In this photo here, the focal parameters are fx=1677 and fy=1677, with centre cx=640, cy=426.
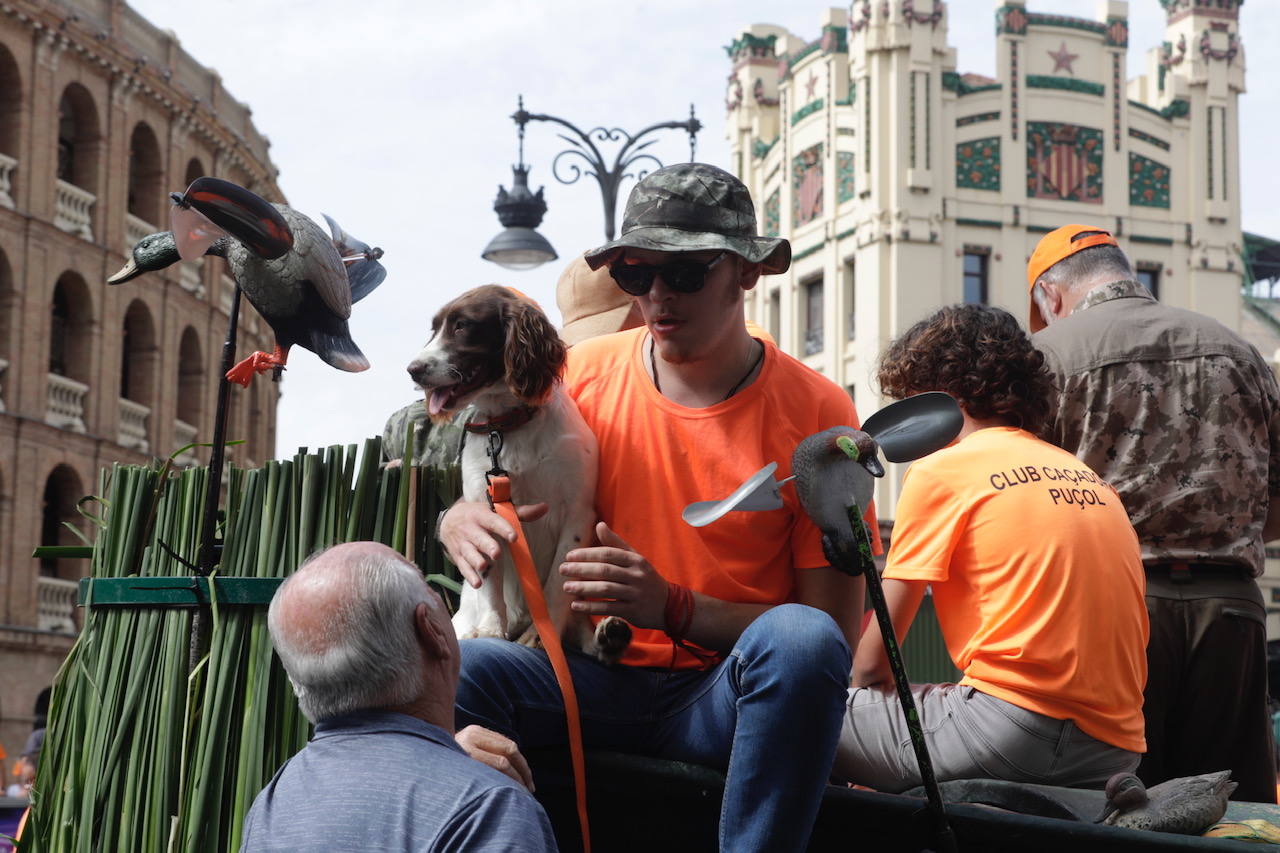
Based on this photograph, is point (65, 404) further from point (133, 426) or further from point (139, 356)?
point (139, 356)

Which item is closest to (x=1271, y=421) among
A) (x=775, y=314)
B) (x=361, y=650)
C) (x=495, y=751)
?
(x=495, y=751)

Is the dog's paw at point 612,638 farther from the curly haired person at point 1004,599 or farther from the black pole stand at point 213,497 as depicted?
the black pole stand at point 213,497

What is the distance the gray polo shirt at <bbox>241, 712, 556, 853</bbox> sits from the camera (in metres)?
2.80

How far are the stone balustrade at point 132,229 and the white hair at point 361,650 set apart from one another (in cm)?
3369

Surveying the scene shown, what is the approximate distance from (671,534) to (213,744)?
1.16m

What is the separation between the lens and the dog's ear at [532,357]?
13.6 ft

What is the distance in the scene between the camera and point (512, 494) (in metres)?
4.24

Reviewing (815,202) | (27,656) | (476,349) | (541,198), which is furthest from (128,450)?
(476,349)

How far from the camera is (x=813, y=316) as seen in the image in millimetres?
41000

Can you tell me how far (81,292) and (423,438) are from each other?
1209 inches

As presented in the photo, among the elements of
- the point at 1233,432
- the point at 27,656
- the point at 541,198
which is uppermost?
the point at 541,198

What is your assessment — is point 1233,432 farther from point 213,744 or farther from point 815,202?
point 815,202

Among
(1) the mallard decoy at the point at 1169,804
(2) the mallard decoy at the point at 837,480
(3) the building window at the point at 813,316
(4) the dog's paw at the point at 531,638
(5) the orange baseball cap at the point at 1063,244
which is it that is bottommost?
(1) the mallard decoy at the point at 1169,804

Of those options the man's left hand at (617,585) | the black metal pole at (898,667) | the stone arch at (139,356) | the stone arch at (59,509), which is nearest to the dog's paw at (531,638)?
the man's left hand at (617,585)
